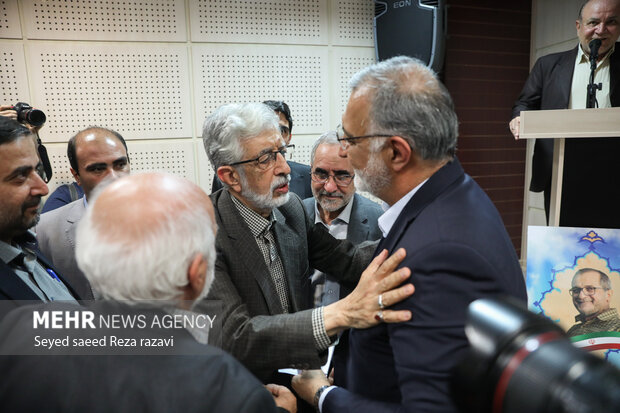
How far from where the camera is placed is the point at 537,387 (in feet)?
1.39

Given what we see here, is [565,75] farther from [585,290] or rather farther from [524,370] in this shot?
[524,370]

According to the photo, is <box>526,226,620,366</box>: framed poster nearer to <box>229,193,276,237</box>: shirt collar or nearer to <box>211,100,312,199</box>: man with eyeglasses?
<box>229,193,276,237</box>: shirt collar

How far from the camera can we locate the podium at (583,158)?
1736 mm

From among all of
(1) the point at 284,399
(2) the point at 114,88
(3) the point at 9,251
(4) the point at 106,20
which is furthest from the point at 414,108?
(4) the point at 106,20

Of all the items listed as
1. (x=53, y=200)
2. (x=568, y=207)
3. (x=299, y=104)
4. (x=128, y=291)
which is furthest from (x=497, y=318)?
(x=299, y=104)

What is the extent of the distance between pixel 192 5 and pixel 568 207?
3162 mm

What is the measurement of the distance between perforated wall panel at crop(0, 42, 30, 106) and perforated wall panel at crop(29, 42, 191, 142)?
7cm

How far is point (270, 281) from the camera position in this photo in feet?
4.64

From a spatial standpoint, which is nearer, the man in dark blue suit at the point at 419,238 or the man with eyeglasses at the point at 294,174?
the man in dark blue suit at the point at 419,238

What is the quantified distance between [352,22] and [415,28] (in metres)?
0.77

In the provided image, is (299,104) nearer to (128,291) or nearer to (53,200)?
(53,200)

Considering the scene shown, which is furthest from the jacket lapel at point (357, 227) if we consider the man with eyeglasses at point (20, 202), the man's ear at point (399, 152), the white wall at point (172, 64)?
the white wall at point (172, 64)

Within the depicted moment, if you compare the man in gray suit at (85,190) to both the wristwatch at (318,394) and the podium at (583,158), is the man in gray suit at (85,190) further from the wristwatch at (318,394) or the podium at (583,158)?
the podium at (583,158)

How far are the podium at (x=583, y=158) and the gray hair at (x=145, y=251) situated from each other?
1.60 m
